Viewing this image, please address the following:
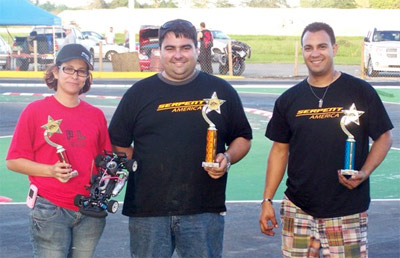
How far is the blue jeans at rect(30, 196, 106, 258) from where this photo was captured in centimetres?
444

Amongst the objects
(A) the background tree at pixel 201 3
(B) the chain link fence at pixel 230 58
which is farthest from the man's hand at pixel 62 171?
(A) the background tree at pixel 201 3

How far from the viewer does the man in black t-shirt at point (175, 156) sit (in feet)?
15.1

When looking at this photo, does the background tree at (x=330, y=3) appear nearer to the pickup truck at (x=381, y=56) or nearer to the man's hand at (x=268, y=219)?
the pickup truck at (x=381, y=56)

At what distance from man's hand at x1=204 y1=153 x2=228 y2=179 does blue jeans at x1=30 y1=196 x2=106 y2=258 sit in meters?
0.71

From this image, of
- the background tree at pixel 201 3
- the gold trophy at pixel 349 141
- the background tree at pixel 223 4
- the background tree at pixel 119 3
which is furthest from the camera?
the background tree at pixel 119 3

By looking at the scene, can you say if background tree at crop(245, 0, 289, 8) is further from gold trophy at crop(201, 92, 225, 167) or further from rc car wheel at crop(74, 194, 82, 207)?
rc car wheel at crop(74, 194, 82, 207)

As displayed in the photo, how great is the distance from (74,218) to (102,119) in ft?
2.13

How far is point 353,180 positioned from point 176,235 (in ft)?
3.70

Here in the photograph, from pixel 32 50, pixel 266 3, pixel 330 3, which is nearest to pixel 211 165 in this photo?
pixel 32 50

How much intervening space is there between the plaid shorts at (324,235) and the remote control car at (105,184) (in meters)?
1.08

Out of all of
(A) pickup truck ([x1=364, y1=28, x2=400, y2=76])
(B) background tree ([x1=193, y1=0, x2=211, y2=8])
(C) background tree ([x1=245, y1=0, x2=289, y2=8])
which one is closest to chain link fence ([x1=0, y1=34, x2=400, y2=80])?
(A) pickup truck ([x1=364, y1=28, x2=400, y2=76])

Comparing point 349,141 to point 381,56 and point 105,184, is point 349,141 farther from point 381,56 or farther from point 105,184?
point 381,56

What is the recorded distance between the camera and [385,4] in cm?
7506

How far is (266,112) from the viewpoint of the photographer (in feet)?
57.1
